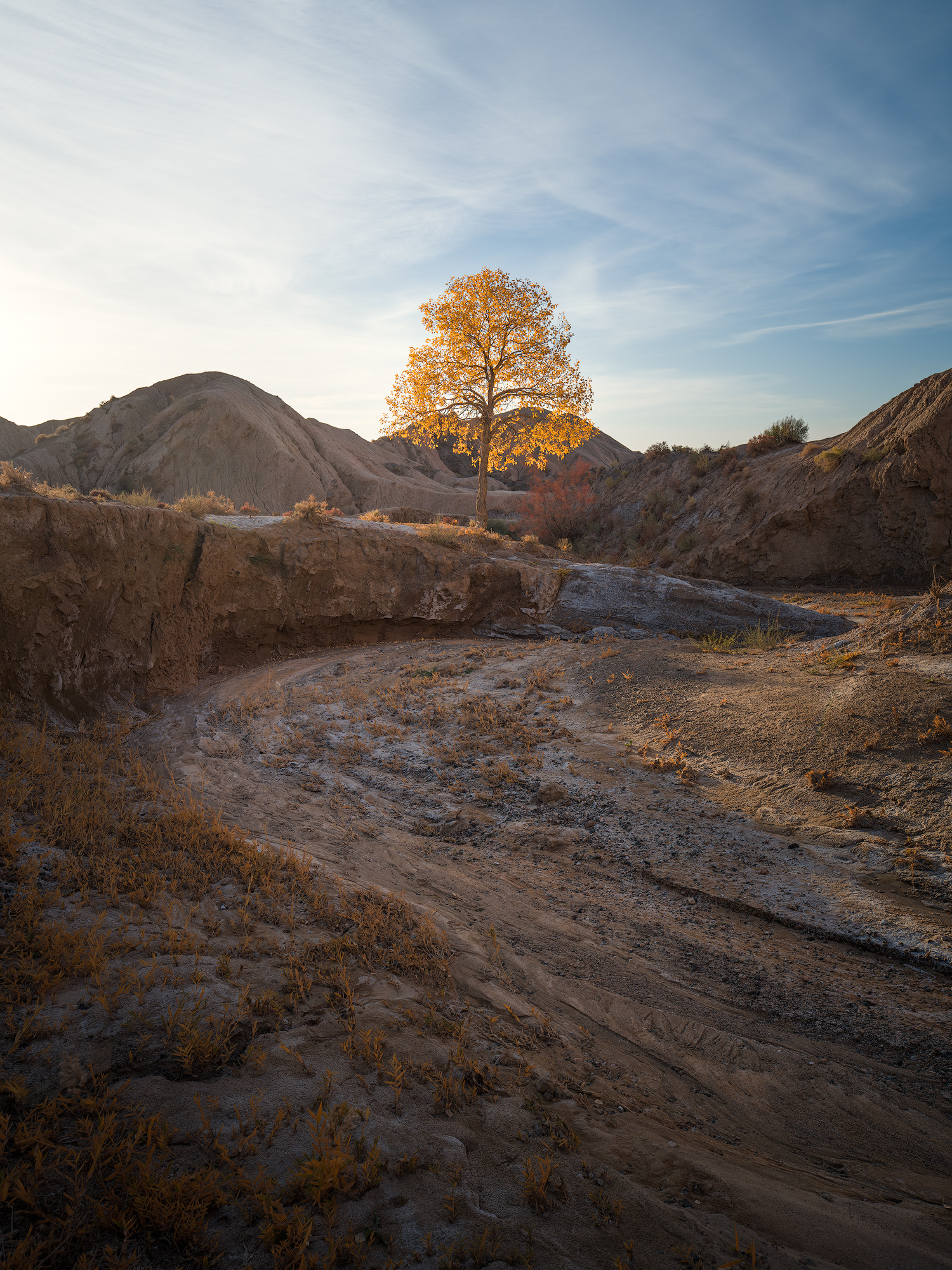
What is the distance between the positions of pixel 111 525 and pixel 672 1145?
1036 centimetres

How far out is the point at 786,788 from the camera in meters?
6.23

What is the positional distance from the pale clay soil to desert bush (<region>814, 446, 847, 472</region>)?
52.2ft

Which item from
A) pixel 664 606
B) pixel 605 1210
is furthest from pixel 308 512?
pixel 605 1210

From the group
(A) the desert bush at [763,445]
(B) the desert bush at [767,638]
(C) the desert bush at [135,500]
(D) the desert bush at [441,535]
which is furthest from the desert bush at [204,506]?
(A) the desert bush at [763,445]

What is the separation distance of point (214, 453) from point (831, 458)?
28968mm

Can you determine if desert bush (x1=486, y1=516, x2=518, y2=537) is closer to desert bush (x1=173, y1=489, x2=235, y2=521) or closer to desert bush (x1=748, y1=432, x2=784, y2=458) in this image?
desert bush (x1=748, y1=432, x2=784, y2=458)

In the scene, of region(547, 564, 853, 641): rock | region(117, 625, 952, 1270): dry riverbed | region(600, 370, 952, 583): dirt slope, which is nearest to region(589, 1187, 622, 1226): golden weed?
region(117, 625, 952, 1270): dry riverbed

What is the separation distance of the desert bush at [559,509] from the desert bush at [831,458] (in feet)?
39.3

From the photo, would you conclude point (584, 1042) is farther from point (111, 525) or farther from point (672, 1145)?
point (111, 525)

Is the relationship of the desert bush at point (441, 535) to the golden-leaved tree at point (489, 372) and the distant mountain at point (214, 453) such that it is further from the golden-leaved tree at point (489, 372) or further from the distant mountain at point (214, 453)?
the distant mountain at point (214, 453)

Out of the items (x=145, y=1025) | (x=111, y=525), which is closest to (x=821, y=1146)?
(x=145, y=1025)

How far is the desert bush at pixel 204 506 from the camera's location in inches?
493

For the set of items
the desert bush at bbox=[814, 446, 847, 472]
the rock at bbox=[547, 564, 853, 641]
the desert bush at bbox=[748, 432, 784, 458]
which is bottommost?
the rock at bbox=[547, 564, 853, 641]

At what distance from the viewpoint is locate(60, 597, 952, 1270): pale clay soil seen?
7.40 ft
